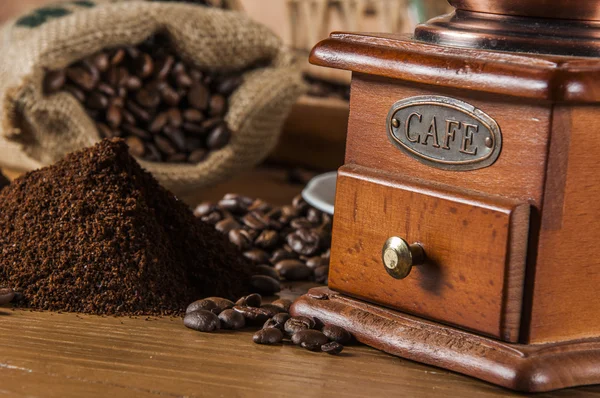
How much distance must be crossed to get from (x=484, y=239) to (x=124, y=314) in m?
0.57

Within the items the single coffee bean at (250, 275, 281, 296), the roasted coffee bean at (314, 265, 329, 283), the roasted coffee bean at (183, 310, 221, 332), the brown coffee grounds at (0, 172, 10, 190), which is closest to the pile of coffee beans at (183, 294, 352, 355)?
the roasted coffee bean at (183, 310, 221, 332)

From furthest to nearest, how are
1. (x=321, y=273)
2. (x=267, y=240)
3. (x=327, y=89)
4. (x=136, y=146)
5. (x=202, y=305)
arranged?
(x=327, y=89) → (x=136, y=146) → (x=267, y=240) → (x=321, y=273) → (x=202, y=305)

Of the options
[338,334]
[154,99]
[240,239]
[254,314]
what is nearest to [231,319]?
[254,314]

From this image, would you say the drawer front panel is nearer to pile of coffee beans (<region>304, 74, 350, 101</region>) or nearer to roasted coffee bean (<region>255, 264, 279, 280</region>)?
roasted coffee bean (<region>255, 264, 279, 280</region>)

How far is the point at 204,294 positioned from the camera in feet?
4.94

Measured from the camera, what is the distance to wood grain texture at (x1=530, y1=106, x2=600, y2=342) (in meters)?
1.15

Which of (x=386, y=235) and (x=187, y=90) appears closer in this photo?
(x=386, y=235)

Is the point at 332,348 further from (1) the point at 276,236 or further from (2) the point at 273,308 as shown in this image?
(1) the point at 276,236

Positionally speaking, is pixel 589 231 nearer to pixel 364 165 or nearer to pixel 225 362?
pixel 364 165

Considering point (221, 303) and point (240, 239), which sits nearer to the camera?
point (221, 303)

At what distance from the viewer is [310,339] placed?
130 centimetres

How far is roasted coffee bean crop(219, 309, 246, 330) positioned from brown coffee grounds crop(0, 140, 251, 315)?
10 cm

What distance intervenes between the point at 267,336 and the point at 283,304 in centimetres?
16

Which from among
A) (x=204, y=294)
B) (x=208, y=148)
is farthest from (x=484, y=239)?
(x=208, y=148)
